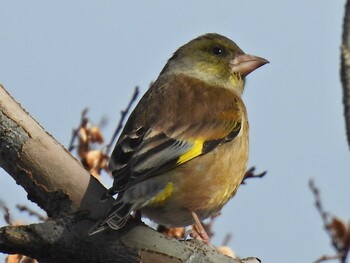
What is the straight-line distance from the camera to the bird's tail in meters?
3.67

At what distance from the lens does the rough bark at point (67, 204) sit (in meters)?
3.71

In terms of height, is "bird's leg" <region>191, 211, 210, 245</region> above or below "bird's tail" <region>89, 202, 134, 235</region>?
below

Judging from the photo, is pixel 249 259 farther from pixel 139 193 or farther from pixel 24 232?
pixel 24 232

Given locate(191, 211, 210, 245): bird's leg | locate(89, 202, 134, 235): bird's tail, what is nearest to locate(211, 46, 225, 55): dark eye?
locate(191, 211, 210, 245): bird's leg

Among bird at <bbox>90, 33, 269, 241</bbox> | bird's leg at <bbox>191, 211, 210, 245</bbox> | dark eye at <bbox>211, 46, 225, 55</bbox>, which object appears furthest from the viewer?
dark eye at <bbox>211, 46, 225, 55</bbox>

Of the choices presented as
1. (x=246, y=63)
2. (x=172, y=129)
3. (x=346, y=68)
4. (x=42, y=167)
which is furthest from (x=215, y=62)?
(x=346, y=68)

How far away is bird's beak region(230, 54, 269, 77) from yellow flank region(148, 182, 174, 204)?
1.99 m

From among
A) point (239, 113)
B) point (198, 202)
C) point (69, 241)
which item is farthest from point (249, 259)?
point (239, 113)

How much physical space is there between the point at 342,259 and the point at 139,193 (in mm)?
1277

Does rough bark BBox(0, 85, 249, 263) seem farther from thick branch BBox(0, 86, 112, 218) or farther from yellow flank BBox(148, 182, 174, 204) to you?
yellow flank BBox(148, 182, 174, 204)

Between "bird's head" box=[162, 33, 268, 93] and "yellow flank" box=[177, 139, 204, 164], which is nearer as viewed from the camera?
"yellow flank" box=[177, 139, 204, 164]

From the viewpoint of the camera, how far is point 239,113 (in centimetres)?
582

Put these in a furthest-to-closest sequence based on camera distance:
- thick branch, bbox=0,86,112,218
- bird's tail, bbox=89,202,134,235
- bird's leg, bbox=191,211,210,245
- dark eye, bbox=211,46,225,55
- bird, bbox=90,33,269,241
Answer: dark eye, bbox=211,46,225,55 < bird's leg, bbox=191,211,210,245 < bird, bbox=90,33,269,241 < thick branch, bbox=0,86,112,218 < bird's tail, bbox=89,202,134,235

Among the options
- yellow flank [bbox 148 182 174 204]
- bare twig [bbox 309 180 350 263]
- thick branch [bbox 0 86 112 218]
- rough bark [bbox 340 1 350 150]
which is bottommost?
bare twig [bbox 309 180 350 263]
